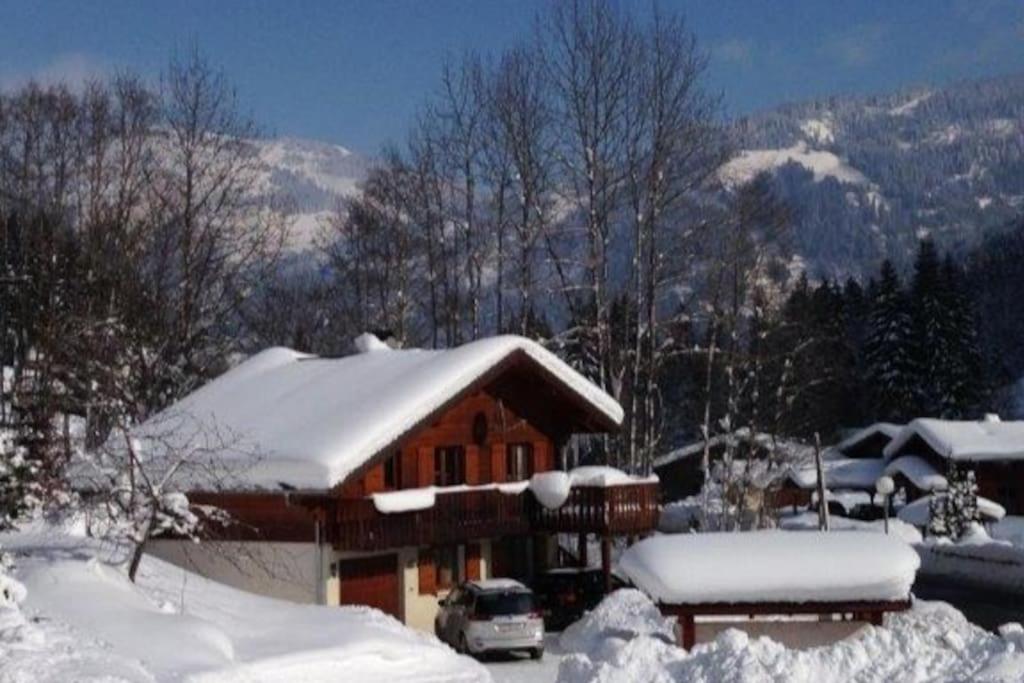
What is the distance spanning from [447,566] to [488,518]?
201 cm

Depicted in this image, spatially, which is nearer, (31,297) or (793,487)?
(31,297)

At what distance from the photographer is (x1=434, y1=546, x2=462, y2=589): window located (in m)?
33.6

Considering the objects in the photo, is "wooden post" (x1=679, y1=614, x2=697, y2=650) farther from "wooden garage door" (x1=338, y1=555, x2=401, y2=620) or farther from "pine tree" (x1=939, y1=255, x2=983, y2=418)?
"pine tree" (x1=939, y1=255, x2=983, y2=418)

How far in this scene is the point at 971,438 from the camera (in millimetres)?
65438

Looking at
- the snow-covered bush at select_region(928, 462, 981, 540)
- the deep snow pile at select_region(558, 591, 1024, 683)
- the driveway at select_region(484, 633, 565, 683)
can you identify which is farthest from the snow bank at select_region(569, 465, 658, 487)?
the snow-covered bush at select_region(928, 462, 981, 540)

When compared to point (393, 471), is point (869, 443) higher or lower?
higher

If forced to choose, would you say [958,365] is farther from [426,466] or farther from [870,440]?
[426,466]

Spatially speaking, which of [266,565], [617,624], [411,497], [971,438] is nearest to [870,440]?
[971,438]

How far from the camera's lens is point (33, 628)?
60.2 ft

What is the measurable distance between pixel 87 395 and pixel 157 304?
9.52m

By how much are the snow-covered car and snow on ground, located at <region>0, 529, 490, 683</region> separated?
228 centimetres

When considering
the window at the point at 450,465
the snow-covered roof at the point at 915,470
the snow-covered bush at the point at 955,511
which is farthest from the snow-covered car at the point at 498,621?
the snow-covered roof at the point at 915,470

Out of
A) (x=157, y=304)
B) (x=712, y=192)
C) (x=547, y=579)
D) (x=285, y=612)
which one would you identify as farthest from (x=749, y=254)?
(x=285, y=612)

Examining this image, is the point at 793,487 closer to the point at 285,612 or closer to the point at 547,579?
the point at 547,579
